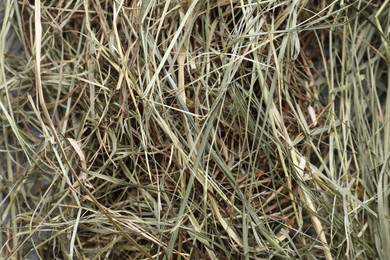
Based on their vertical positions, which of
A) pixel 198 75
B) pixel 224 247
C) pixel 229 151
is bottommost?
pixel 224 247

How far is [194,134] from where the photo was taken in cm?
90

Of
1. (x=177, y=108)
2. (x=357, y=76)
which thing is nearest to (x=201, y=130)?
(x=177, y=108)

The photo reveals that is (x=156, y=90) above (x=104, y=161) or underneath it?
above

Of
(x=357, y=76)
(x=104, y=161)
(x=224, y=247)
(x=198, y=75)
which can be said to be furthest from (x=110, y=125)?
(x=357, y=76)

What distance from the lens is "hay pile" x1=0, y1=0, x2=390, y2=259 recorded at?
89cm

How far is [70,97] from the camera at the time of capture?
96cm

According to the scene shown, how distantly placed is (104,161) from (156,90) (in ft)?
0.48

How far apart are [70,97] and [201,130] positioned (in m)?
0.23

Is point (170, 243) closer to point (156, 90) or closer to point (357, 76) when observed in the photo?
point (156, 90)

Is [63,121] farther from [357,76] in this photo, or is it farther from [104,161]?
[357,76]

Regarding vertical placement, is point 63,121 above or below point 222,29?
below

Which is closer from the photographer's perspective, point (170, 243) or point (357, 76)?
point (170, 243)

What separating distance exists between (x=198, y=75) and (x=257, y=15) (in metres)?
0.13

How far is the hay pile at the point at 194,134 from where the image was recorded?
0.89 meters
